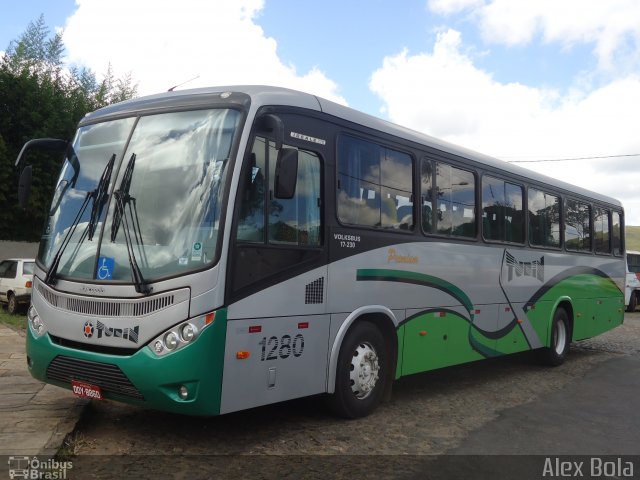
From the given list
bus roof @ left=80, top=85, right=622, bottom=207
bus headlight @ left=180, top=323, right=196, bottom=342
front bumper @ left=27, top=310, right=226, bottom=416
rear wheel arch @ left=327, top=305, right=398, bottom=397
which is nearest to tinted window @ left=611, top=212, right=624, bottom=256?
bus roof @ left=80, top=85, right=622, bottom=207

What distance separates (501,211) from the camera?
9.88m

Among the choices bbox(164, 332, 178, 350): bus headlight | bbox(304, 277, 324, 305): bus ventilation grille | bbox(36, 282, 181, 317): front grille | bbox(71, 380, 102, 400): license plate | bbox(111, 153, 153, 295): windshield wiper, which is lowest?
bbox(71, 380, 102, 400): license plate

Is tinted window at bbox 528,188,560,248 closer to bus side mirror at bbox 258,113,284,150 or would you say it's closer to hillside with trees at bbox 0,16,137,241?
bus side mirror at bbox 258,113,284,150

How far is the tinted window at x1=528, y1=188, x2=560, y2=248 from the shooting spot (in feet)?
35.6

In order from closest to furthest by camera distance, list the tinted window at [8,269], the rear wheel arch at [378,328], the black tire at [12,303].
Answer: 1. the rear wheel arch at [378,328]
2. the black tire at [12,303]
3. the tinted window at [8,269]

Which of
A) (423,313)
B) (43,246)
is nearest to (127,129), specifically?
(43,246)

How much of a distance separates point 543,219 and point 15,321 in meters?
12.1

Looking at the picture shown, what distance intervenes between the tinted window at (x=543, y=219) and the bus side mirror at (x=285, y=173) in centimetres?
635

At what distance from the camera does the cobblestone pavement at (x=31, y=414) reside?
5360 millimetres

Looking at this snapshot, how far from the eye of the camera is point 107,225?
226 inches

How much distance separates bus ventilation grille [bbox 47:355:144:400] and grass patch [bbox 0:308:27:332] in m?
8.64

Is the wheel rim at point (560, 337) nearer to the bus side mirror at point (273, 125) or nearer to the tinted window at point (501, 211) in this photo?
the tinted window at point (501, 211)

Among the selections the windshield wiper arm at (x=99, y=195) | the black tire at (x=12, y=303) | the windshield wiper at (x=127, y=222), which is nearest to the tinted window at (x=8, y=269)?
the black tire at (x=12, y=303)

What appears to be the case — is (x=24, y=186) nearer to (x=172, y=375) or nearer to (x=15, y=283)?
(x=172, y=375)
